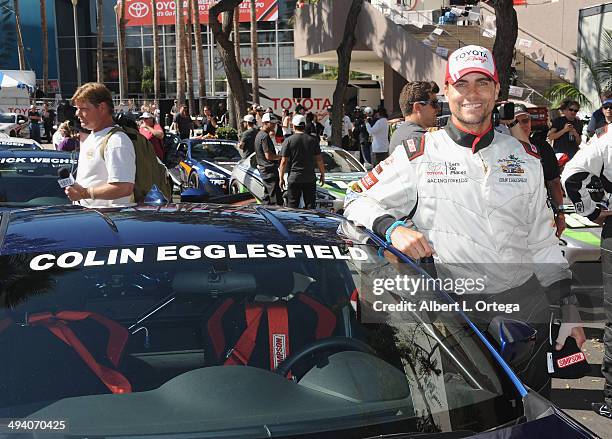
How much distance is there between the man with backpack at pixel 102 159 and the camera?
5047mm

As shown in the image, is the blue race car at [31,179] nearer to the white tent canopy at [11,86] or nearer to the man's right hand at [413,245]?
the man's right hand at [413,245]

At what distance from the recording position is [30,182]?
686cm

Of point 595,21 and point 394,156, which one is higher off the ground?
point 595,21

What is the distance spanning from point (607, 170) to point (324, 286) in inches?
88.1

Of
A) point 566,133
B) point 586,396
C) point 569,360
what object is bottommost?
point 586,396

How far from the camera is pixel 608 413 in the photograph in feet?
14.6

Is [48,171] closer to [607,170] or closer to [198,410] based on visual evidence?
[607,170]

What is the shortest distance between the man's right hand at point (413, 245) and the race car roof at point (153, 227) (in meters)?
0.24

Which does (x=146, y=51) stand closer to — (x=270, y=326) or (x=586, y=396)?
(x=586, y=396)

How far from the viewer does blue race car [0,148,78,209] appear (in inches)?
264

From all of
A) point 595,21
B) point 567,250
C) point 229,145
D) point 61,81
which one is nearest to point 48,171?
point 567,250

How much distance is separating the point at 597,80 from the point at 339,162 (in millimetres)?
9414

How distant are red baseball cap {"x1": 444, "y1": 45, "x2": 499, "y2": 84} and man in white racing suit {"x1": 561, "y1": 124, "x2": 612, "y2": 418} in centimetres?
143

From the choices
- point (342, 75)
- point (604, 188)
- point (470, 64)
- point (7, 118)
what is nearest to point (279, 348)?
point (470, 64)
